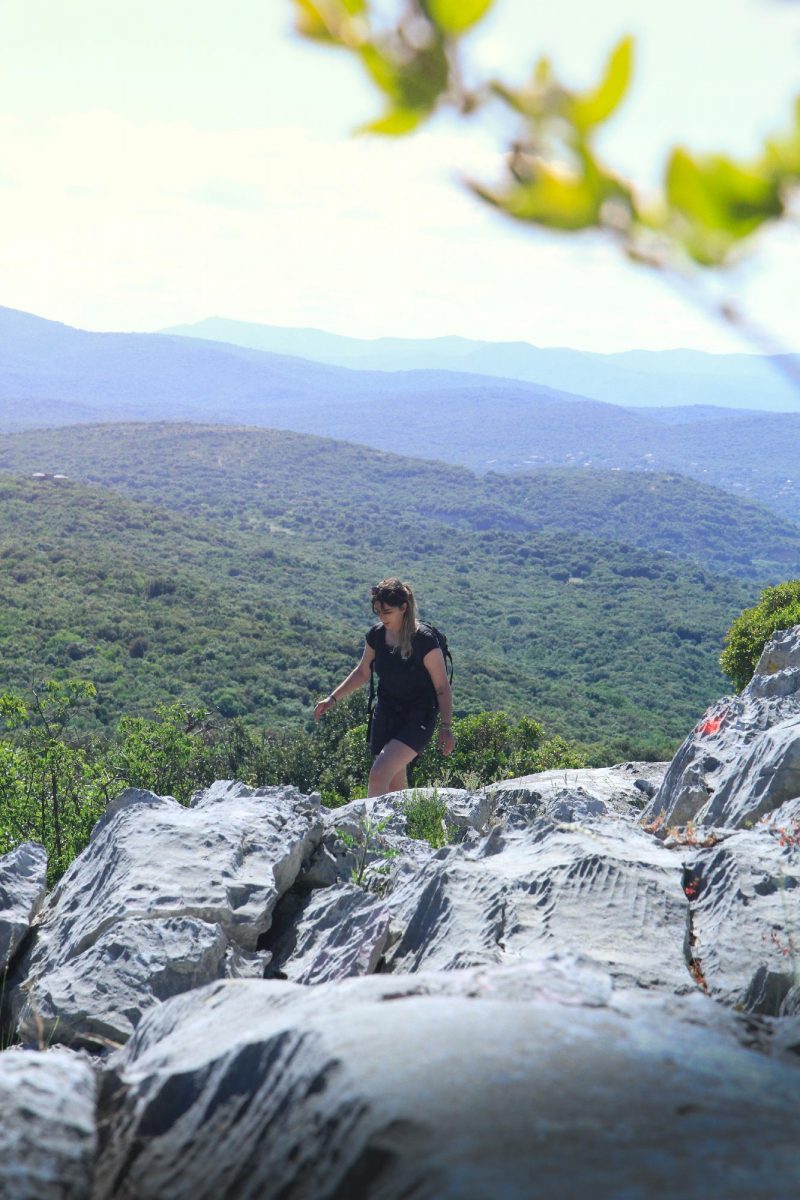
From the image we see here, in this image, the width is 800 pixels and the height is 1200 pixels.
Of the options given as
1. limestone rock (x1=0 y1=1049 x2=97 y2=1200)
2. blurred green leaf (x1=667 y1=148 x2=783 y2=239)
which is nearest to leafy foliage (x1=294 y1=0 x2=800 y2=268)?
blurred green leaf (x1=667 y1=148 x2=783 y2=239)

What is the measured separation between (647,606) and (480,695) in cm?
4387

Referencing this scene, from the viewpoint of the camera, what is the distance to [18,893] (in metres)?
4.33

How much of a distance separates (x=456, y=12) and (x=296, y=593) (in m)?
72.2

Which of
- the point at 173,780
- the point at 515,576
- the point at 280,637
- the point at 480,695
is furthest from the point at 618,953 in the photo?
the point at 515,576

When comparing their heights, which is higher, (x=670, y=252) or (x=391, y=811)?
(x=670, y=252)

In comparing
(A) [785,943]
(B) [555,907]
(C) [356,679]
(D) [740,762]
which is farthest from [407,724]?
(A) [785,943]

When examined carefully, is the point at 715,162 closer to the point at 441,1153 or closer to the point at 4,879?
the point at 441,1153

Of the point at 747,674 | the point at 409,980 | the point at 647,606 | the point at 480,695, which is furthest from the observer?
the point at 647,606

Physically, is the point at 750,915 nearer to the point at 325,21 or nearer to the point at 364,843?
the point at 364,843

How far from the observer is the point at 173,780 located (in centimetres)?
1155

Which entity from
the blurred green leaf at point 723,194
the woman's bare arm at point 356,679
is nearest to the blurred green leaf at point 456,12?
the blurred green leaf at point 723,194

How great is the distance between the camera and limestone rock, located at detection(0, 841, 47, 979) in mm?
4004

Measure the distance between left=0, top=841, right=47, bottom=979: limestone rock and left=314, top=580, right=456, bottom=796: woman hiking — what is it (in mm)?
2216

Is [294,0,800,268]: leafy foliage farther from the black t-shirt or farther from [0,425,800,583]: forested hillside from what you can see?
[0,425,800,583]: forested hillside
